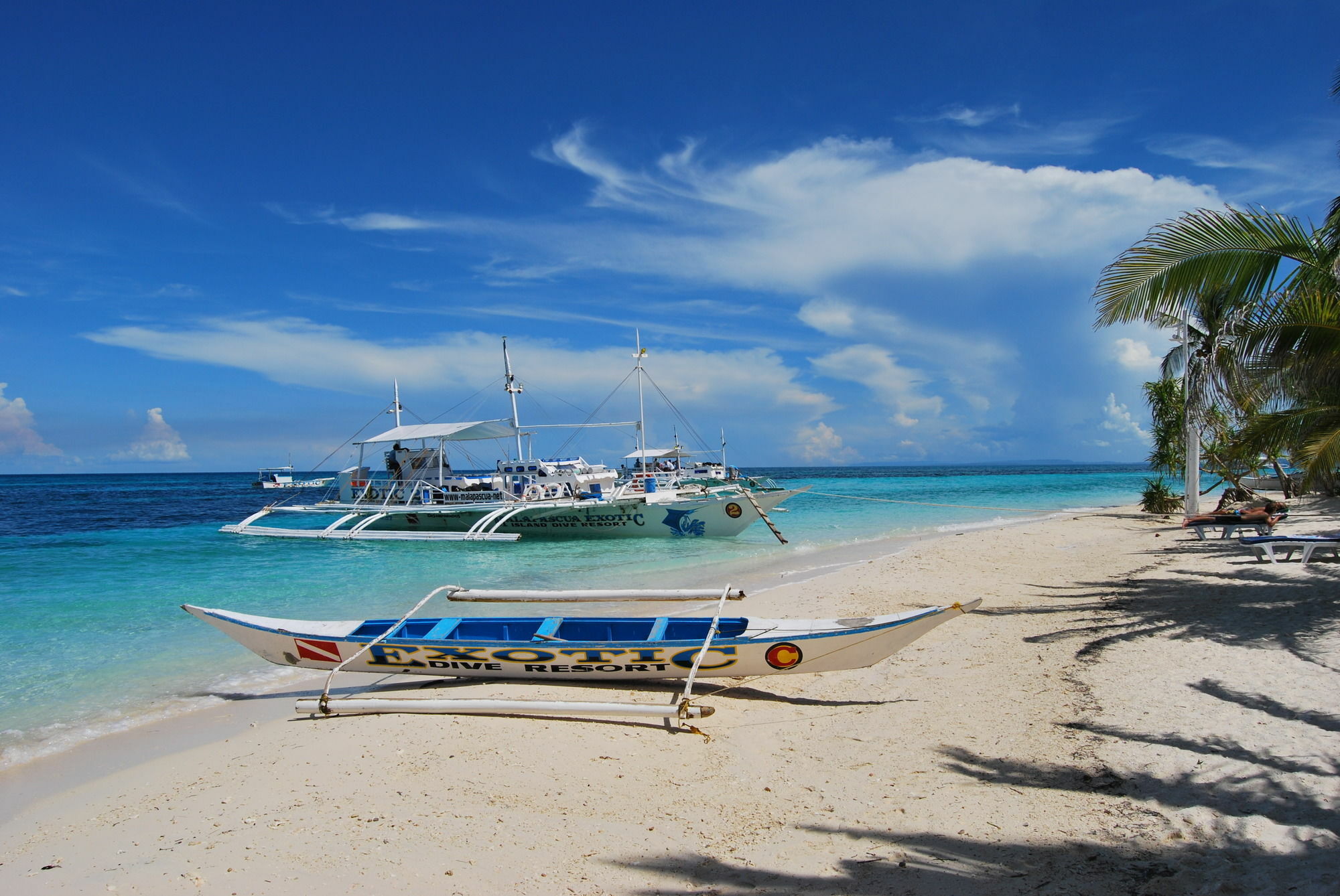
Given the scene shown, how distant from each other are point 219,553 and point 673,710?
22.9m

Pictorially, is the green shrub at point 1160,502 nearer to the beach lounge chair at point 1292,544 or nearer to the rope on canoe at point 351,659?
the beach lounge chair at point 1292,544

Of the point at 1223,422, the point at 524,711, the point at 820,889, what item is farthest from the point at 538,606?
the point at 1223,422

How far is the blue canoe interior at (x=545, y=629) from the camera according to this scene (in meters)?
7.91

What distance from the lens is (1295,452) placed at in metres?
8.75

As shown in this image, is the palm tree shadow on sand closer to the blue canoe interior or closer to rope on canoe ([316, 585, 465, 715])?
the blue canoe interior

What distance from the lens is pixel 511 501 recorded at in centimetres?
2858

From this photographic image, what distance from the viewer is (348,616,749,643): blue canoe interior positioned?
7.91 metres

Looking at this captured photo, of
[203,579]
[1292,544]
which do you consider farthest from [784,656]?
[203,579]

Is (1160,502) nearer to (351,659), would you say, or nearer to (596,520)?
(596,520)

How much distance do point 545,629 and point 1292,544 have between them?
1186 cm

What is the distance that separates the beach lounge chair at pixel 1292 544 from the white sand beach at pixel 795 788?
142 inches

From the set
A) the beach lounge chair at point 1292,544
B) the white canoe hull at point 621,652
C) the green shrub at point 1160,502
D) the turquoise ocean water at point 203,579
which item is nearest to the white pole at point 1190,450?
the green shrub at point 1160,502

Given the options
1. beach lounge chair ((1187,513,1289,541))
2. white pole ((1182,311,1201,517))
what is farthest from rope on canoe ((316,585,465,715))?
white pole ((1182,311,1201,517))

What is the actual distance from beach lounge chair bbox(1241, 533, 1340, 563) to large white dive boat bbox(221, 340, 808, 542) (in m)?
13.4
